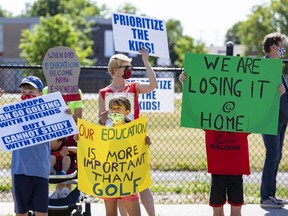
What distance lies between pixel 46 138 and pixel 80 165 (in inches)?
15.1

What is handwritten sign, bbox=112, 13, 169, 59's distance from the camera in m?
7.49

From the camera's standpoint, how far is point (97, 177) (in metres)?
6.13

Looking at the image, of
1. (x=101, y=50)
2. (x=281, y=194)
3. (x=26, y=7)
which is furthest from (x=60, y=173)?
(x=26, y=7)

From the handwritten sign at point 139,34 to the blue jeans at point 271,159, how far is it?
167 centimetres

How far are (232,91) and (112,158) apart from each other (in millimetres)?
1379

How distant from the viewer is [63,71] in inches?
285

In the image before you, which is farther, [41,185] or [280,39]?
[280,39]

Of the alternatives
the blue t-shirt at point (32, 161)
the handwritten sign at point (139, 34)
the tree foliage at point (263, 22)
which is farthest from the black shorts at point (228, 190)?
the tree foliage at point (263, 22)

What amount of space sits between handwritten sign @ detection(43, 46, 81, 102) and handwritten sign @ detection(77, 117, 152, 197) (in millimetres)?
1098

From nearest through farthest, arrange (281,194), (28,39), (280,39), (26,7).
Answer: (280,39) → (281,194) → (28,39) → (26,7)

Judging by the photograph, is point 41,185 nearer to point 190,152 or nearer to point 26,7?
point 190,152

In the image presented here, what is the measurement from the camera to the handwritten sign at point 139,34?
24.6 ft

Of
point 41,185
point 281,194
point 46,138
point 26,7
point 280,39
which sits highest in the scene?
point 26,7

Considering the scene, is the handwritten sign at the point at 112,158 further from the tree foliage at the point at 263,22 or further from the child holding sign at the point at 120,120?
the tree foliage at the point at 263,22
